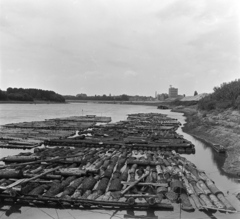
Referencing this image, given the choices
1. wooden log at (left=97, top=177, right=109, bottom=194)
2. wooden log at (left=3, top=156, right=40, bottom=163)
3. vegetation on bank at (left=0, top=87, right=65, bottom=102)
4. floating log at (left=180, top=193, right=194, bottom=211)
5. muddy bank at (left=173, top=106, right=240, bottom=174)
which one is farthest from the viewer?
vegetation on bank at (left=0, top=87, right=65, bottom=102)

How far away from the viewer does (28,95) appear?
16325cm

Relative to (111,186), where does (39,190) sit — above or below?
Result: below

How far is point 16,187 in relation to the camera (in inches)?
526

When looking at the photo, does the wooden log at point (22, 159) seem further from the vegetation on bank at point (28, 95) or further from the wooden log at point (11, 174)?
the vegetation on bank at point (28, 95)

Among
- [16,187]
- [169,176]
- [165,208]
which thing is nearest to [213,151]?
[169,176]

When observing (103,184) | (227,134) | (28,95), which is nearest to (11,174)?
(103,184)

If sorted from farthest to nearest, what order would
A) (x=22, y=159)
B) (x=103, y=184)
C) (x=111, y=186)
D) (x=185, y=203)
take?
1. (x=22, y=159)
2. (x=103, y=184)
3. (x=111, y=186)
4. (x=185, y=203)

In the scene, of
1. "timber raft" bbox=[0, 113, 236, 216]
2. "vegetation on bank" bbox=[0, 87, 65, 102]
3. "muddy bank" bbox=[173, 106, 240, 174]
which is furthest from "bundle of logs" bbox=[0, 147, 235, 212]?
"vegetation on bank" bbox=[0, 87, 65, 102]

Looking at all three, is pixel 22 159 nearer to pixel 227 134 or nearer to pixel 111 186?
pixel 111 186

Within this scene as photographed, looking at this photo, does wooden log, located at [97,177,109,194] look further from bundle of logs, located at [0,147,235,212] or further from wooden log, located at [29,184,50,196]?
wooden log, located at [29,184,50,196]

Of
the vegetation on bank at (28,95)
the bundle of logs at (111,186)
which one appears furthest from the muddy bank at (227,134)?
the vegetation on bank at (28,95)

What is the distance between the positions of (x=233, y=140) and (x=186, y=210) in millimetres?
18946

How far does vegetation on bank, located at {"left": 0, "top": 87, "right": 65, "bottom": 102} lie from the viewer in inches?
5993

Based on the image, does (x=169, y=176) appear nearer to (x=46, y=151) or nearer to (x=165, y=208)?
(x=165, y=208)
